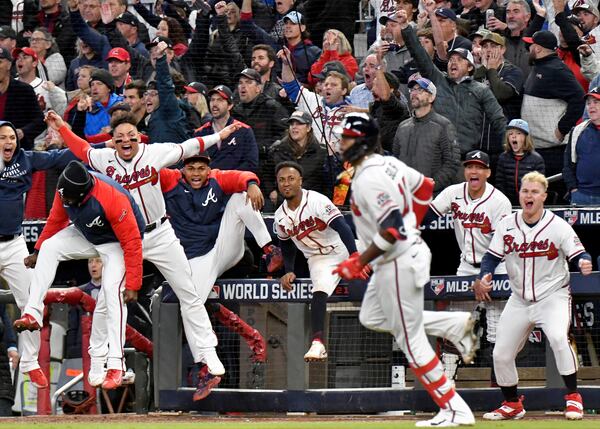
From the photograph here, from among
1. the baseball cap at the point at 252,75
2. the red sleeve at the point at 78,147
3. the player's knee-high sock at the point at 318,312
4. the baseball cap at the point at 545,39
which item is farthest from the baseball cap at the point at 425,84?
the red sleeve at the point at 78,147

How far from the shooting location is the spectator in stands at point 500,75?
12.8 m

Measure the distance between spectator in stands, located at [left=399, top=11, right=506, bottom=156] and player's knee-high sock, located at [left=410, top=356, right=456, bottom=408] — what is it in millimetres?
4062

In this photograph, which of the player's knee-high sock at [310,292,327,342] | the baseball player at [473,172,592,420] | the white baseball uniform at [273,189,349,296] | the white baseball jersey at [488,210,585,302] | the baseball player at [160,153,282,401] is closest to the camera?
the baseball player at [473,172,592,420]

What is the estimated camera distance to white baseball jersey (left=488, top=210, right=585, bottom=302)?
32.7 feet

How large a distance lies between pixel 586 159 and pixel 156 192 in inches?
148

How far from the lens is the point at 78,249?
1077cm

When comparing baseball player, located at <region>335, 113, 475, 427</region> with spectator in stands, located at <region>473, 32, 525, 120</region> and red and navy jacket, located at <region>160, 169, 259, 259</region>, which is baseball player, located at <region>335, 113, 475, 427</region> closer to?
red and navy jacket, located at <region>160, 169, 259, 259</region>

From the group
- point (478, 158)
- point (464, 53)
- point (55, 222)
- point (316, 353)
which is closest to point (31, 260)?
point (55, 222)

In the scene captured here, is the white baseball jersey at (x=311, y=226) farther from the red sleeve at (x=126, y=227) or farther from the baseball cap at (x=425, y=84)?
the baseball cap at (x=425, y=84)

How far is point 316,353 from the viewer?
33.7 ft

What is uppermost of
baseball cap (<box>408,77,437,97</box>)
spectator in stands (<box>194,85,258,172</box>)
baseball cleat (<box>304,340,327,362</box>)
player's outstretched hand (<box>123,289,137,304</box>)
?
baseball cap (<box>408,77,437,97</box>)

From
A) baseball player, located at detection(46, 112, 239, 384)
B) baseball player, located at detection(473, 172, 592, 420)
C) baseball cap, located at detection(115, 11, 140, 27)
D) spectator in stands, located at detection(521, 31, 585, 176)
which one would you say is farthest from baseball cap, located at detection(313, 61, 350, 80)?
baseball player, located at detection(473, 172, 592, 420)

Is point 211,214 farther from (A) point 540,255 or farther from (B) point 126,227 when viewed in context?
(A) point 540,255

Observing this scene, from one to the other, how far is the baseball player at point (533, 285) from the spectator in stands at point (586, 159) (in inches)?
63.0
